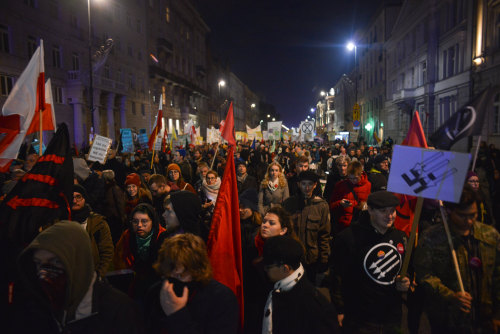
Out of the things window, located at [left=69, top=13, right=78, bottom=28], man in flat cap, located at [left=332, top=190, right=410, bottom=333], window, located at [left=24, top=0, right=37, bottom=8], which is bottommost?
man in flat cap, located at [left=332, top=190, right=410, bottom=333]

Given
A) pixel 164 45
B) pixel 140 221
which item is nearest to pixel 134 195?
pixel 140 221

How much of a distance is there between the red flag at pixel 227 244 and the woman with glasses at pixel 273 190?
278 cm

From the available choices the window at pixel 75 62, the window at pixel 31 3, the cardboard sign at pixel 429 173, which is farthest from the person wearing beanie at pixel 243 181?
the window at pixel 75 62

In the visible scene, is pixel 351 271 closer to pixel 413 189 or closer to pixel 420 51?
pixel 413 189

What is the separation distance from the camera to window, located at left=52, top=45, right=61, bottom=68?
2631 centimetres

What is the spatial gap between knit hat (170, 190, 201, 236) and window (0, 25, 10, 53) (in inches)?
924

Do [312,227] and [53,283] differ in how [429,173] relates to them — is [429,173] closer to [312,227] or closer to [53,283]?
[312,227]

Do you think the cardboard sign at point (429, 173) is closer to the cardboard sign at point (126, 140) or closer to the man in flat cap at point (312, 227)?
the man in flat cap at point (312, 227)

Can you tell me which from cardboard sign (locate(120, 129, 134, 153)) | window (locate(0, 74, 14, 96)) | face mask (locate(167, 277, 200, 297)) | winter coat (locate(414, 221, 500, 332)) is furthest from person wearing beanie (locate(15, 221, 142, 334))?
window (locate(0, 74, 14, 96))

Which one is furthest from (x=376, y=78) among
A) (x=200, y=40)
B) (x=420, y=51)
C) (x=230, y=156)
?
(x=230, y=156)

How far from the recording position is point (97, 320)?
2.12 metres

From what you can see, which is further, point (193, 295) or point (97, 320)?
point (193, 295)

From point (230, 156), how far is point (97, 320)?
6.54ft

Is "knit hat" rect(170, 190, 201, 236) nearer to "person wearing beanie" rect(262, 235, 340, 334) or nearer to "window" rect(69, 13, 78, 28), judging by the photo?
"person wearing beanie" rect(262, 235, 340, 334)
